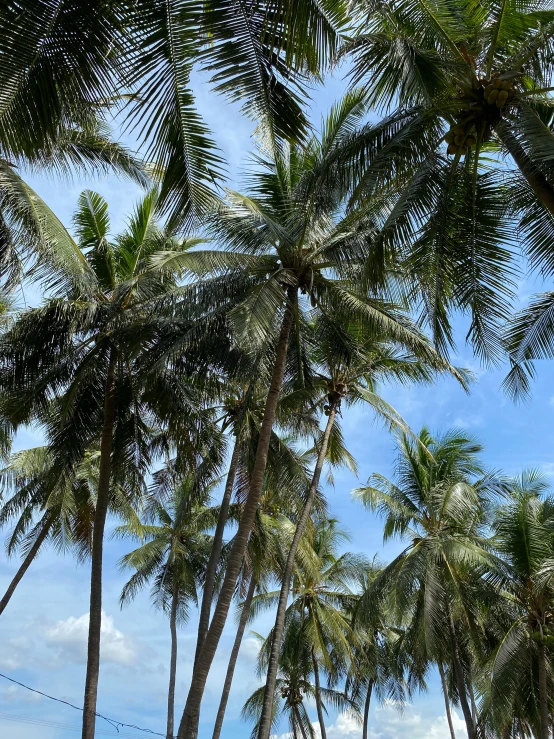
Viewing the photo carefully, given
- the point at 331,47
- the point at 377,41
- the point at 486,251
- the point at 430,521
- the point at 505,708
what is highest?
the point at 430,521

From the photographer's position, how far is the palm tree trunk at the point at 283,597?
1331 centimetres

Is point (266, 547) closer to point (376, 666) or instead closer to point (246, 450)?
point (246, 450)

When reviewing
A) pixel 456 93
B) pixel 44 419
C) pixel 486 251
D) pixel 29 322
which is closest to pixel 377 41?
pixel 456 93

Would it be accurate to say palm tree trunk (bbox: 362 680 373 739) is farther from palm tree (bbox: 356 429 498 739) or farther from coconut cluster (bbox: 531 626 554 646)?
coconut cluster (bbox: 531 626 554 646)

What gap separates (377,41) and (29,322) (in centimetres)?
900

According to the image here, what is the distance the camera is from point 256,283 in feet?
44.1

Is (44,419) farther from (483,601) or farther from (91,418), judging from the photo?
(483,601)

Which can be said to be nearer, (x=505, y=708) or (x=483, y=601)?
(x=505, y=708)

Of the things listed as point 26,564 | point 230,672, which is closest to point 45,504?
point 26,564

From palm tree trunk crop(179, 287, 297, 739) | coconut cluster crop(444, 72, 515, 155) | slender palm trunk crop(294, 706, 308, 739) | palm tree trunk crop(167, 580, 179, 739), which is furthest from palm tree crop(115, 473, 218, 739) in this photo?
coconut cluster crop(444, 72, 515, 155)

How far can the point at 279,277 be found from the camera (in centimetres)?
1290

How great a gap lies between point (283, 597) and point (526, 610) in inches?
245

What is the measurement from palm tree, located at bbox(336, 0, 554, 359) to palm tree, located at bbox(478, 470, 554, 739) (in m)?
9.59

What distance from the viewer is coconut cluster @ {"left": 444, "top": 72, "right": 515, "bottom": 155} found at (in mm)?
6895
